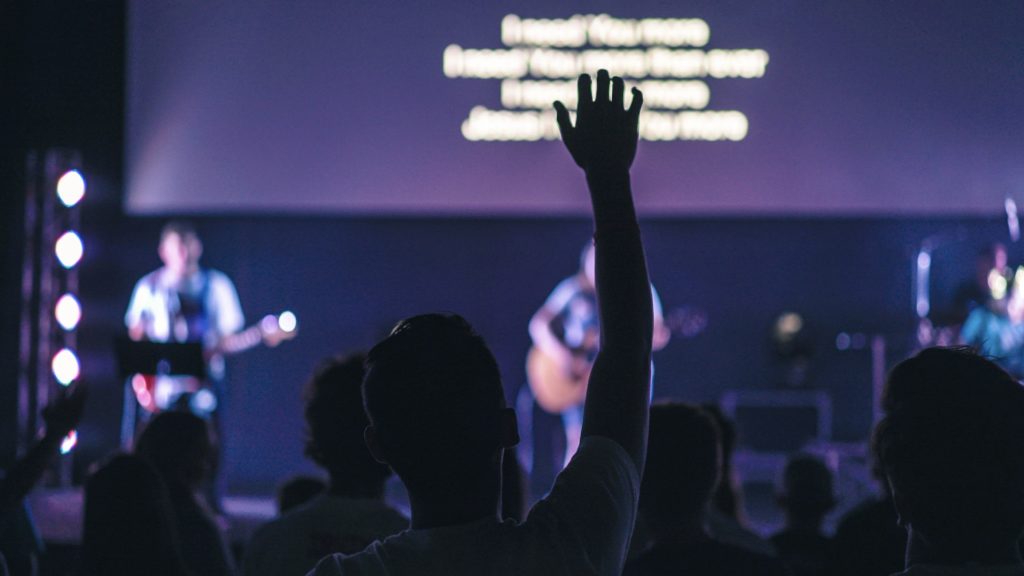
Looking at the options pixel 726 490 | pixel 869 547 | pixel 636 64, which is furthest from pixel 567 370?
pixel 869 547

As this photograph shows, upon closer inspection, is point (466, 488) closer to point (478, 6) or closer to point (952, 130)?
point (478, 6)

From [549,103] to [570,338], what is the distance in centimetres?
158

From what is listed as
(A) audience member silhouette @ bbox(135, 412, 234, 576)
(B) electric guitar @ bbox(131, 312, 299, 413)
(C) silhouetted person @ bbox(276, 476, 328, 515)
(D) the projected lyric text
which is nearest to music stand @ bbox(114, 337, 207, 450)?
(B) electric guitar @ bbox(131, 312, 299, 413)

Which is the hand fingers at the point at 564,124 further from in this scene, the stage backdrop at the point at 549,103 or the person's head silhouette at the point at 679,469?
the stage backdrop at the point at 549,103

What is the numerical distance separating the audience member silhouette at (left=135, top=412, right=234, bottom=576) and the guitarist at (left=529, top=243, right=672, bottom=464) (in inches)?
184

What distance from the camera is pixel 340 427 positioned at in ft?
6.13

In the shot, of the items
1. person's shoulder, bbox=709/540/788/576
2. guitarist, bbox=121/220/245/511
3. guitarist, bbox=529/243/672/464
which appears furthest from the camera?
guitarist, bbox=529/243/672/464

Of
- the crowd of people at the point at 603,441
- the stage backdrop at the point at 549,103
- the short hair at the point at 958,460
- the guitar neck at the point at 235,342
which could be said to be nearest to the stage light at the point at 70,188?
the stage backdrop at the point at 549,103

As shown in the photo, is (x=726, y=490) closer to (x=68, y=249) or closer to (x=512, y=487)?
(x=512, y=487)

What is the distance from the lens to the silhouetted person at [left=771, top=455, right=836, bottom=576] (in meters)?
2.56

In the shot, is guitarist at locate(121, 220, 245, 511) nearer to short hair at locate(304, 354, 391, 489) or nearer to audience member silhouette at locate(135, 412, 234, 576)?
audience member silhouette at locate(135, 412, 234, 576)

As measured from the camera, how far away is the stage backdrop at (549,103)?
6.43m

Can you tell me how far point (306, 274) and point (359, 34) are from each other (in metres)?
1.99

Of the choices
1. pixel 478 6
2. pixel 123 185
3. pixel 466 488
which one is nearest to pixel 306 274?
pixel 123 185
